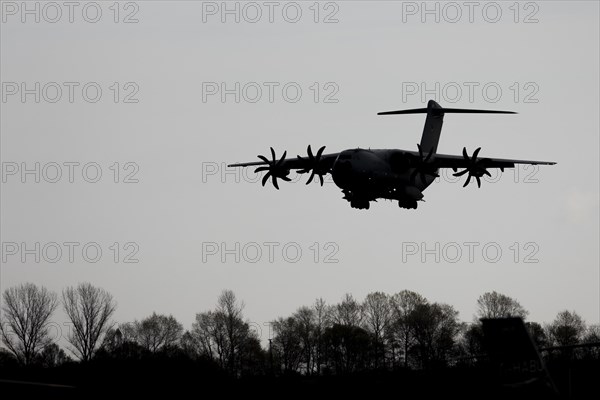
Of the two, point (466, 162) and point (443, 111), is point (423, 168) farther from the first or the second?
point (443, 111)

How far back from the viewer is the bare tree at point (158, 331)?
79.1m

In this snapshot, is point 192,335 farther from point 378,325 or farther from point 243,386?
point 243,386

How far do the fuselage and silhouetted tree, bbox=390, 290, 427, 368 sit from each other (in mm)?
9682

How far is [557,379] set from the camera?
3641 cm

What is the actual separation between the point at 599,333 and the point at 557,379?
5581cm

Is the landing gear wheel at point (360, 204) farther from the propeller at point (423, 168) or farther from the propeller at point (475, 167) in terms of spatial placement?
the propeller at point (475, 167)

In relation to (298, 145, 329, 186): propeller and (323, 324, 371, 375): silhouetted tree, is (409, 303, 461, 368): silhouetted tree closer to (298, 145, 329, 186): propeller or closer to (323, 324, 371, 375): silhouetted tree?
(323, 324, 371, 375): silhouetted tree

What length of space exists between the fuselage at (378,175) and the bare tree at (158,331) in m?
22.0

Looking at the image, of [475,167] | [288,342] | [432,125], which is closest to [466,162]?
[475,167]

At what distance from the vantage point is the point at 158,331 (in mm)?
82250

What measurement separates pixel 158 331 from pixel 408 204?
2465 cm

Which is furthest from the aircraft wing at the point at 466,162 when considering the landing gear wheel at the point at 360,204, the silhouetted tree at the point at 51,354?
the silhouetted tree at the point at 51,354

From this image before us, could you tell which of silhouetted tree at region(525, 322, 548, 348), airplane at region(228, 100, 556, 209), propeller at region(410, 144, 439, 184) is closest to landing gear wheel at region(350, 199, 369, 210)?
airplane at region(228, 100, 556, 209)

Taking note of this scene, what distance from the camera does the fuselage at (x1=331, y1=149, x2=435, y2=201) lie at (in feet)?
196
